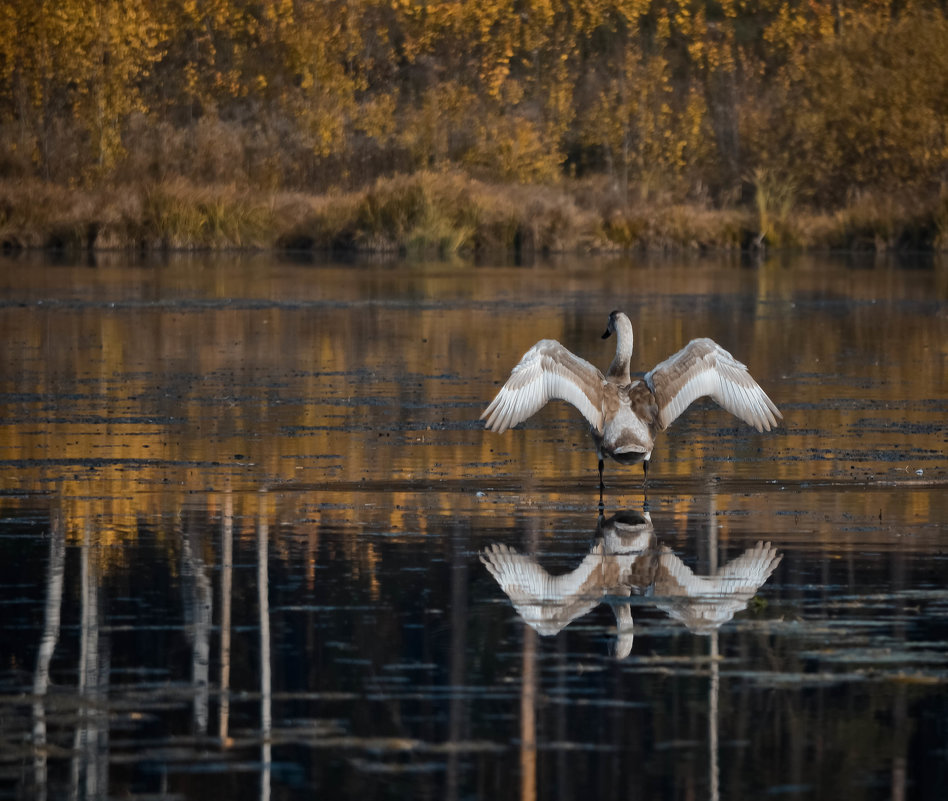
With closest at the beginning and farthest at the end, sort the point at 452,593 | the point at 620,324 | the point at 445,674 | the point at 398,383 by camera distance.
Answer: the point at 445,674 → the point at 452,593 → the point at 620,324 → the point at 398,383

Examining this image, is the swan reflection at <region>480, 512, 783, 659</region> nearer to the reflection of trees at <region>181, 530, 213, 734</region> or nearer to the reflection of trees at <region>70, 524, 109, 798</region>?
the reflection of trees at <region>181, 530, 213, 734</region>

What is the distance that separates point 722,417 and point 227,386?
13.9ft

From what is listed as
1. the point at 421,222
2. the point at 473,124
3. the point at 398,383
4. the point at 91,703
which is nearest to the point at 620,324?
the point at 398,383

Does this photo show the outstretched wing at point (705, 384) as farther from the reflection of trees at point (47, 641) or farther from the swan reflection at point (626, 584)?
the reflection of trees at point (47, 641)

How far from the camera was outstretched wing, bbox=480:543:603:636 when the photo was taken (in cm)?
734

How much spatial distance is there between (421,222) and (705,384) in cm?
3088

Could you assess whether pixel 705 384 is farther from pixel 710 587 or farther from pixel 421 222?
pixel 421 222

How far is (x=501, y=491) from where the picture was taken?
1060 centimetres

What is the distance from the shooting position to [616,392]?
10.6 metres

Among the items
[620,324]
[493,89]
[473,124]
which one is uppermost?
[493,89]

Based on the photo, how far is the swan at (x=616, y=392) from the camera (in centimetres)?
1045

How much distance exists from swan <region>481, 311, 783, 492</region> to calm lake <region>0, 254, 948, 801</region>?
13.9 inches

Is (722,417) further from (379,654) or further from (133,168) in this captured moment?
(133,168)

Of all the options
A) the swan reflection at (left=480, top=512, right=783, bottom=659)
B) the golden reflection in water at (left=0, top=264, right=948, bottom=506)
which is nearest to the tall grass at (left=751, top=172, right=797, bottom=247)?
the golden reflection in water at (left=0, top=264, right=948, bottom=506)
